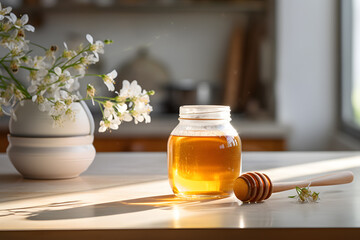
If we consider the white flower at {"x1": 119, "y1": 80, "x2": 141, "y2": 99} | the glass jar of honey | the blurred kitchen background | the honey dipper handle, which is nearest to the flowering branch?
the white flower at {"x1": 119, "y1": 80, "x2": 141, "y2": 99}

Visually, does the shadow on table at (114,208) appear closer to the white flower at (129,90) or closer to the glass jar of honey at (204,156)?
the glass jar of honey at (204,156)

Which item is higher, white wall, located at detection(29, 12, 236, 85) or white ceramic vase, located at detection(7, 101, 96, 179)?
white wall, located at detection(29, 12, 236, 85)

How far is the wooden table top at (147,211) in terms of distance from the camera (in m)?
0.66

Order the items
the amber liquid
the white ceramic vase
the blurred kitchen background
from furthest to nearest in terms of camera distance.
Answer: the blurred kitchen background, the white ceramic vase, the amber liquid

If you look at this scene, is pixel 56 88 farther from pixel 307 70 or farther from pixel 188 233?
pixel 307 70

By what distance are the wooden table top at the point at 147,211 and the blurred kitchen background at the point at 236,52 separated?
2.10 metres

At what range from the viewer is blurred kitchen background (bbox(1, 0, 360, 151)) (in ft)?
Answer: 10.9

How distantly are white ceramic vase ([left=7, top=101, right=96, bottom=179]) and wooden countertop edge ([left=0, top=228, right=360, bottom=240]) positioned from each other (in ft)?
1.24

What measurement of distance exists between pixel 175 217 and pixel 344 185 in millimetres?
402

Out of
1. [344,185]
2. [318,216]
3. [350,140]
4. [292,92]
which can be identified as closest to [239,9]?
[292,92]

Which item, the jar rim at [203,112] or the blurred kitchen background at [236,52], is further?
the blurred kitchen background at [236,52]

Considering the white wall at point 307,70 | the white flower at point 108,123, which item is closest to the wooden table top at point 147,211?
the white flower at point 108,123

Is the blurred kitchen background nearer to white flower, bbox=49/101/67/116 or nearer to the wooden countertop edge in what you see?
white flower, bbox=49/101/67/116

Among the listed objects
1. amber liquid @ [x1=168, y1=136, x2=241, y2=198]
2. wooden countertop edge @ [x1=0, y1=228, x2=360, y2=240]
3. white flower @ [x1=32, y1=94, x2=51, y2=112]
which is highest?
white flower @ [x1=32, y1=94, x2=51, y2=112]
